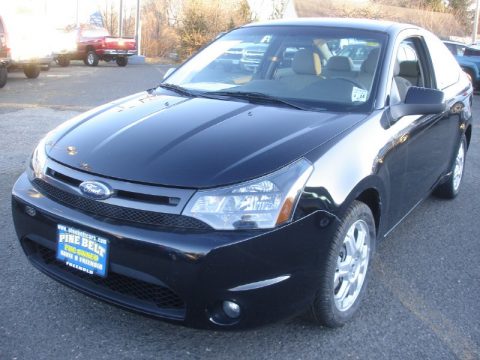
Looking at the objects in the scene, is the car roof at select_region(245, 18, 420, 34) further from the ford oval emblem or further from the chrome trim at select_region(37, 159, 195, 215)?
the ford oval emblem

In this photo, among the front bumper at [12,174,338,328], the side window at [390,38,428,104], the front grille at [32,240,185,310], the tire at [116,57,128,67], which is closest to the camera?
the front bumper at [12,174,338,328]

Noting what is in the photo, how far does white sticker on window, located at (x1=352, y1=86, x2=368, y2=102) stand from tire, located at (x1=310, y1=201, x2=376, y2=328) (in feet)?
2.47

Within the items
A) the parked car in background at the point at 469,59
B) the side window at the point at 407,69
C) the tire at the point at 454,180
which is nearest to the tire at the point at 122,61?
the parked car in background at the point at 469,59

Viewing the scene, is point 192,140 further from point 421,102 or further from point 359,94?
point 421,102

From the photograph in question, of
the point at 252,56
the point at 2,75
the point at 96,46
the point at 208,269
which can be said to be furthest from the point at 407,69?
the point at 96,46

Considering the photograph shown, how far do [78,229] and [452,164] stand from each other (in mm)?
3518

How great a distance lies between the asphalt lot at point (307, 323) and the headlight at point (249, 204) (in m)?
0.72

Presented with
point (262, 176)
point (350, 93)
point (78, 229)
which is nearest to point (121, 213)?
point (78, 229)

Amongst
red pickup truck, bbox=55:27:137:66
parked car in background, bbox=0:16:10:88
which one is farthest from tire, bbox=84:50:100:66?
parked car in background, bbox=0:16:10:88

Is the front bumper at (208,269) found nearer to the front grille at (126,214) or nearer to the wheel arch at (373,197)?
the front grille at (126,214)

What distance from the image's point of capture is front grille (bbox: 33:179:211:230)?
2.37m

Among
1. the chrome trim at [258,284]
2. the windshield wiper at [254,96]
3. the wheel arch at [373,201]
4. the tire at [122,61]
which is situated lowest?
the tire at [122,61]

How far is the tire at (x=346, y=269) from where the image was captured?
2.63 metres

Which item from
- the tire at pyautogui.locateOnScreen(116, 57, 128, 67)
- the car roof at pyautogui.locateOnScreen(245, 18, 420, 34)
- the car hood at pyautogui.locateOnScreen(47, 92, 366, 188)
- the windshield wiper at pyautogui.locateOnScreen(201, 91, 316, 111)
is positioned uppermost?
the car roof at pyautogui.locateOnScreen(245, 18, 420, 34)
